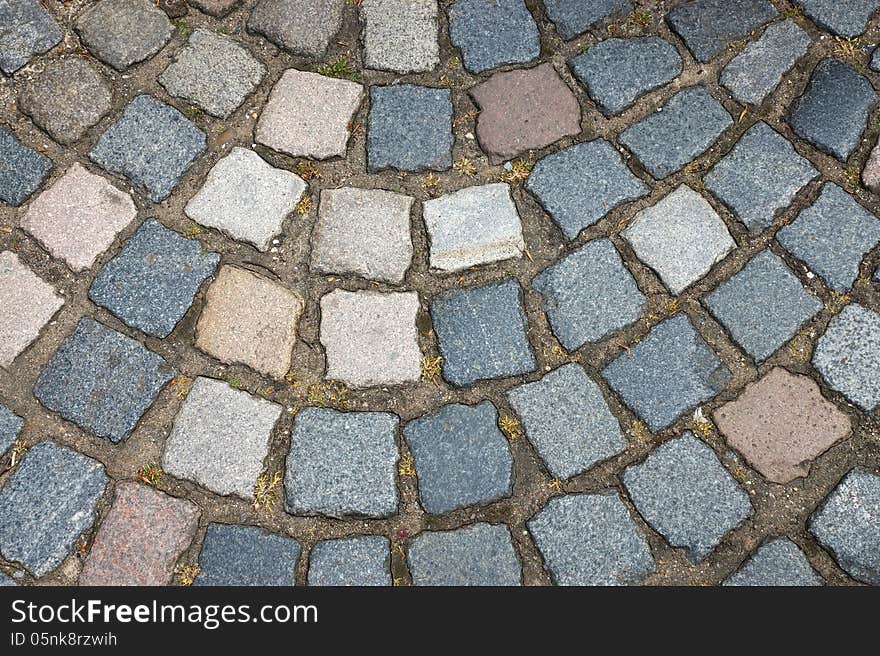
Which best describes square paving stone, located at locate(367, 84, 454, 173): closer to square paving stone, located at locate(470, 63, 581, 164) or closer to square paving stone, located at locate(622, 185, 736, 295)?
square paving stone, located at locate(470, 63, 581, 164)

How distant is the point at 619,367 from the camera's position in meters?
2.58

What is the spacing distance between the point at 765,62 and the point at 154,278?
2187 millimetres

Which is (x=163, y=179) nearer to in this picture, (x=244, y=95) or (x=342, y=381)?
(x=244, y=95)

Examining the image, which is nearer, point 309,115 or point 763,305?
point 763,305

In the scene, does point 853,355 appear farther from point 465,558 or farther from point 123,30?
point 123,30

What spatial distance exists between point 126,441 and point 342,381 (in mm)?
676

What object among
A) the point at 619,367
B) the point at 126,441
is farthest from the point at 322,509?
the point at 619,367

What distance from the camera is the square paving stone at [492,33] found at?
2904mm

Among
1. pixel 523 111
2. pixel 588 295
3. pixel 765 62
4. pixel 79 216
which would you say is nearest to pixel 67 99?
pixel 79 216

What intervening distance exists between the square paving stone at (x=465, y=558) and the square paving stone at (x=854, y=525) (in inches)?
35.9

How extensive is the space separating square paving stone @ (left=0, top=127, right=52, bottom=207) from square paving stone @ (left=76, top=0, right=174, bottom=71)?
414 millimetres

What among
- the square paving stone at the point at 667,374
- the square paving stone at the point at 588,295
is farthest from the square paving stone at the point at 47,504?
the square paving stone at the point at 667,374

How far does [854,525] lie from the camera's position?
8.02 feet

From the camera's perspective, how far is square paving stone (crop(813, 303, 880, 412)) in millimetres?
2553
